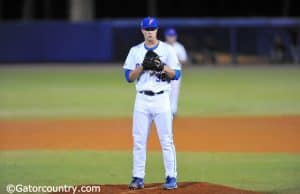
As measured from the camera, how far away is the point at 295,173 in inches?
404

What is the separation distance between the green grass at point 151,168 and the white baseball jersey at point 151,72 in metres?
1.75

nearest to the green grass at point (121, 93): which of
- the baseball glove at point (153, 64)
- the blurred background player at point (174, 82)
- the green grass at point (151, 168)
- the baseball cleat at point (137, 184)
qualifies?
the blurred background player at point (174, 82)

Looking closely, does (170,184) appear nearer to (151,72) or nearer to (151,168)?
(151,72)

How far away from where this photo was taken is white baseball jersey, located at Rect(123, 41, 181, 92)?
8469mm

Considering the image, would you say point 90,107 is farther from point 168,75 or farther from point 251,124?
point 168,75

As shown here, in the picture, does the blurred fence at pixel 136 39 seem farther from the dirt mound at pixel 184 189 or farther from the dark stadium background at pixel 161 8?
the dirt mound at pixel 184 189

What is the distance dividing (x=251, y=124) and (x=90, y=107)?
19.9ft

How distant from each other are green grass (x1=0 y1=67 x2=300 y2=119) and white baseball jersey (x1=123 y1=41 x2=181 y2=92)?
→ 9878 millimetres

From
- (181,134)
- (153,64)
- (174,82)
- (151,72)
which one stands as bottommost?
(181,134)

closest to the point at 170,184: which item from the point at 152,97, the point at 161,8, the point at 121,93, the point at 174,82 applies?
the point at 152,97

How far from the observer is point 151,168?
10859 millimetres


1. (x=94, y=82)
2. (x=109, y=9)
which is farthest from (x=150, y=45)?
(x=109, y=9)

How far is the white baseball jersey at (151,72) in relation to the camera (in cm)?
847

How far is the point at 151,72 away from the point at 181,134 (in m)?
6.60
